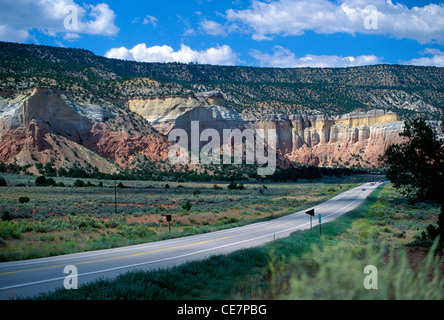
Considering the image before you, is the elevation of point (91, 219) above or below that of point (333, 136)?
below

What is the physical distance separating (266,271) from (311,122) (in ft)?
438

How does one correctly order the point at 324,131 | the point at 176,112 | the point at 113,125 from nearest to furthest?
1. the point at 113,125
2. the point at 176,112
3. the point at 324,131

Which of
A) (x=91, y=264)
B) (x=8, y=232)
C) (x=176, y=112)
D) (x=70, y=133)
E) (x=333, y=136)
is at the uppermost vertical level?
(x=176, y=112)

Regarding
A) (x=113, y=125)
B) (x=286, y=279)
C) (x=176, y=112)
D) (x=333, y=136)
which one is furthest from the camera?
(x=333, y=136)

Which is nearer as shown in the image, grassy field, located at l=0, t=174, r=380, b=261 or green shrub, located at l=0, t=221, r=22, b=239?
grassy field, located at l=0, t=174, r=380, b=261

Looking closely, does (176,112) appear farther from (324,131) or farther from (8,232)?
(8,232)

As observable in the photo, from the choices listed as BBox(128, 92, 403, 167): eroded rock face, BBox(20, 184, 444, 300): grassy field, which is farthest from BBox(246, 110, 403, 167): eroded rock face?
BBox(20, 184, 444, 300): grassy field

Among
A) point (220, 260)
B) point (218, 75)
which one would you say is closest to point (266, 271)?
point (220, 260)

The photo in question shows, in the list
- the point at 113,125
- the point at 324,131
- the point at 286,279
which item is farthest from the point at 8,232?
the point at 324,131

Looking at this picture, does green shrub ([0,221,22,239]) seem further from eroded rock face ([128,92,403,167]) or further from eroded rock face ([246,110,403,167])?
eroded rock face ([246,110,403,167])

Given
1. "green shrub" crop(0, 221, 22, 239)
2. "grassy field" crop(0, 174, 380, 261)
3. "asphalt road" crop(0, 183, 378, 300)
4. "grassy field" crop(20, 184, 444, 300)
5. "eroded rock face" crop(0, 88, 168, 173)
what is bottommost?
"grassy field" crop(0, 174, 380, 261)

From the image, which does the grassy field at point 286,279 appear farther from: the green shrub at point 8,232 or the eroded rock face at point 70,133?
the eroded rock face at point 70,133

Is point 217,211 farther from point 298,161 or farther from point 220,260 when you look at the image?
point 298,161

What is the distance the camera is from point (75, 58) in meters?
124
